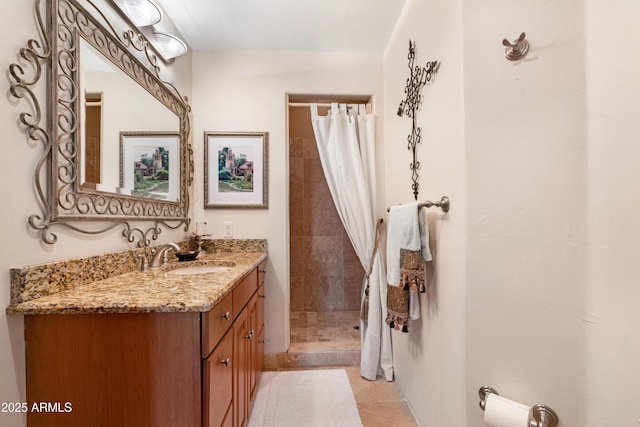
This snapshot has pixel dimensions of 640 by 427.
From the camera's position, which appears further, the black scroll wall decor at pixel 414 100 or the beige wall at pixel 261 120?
the beige wall at pixel 261 120

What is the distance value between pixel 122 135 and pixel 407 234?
5.06 ft

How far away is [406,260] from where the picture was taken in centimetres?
128

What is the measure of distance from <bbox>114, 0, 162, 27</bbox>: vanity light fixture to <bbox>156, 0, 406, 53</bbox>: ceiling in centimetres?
30

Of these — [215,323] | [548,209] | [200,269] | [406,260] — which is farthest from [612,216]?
[200,269]

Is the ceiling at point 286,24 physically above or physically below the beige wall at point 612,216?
above

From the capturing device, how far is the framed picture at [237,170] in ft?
6.75

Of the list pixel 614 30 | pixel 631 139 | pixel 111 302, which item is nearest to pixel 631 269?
pixel 631 139

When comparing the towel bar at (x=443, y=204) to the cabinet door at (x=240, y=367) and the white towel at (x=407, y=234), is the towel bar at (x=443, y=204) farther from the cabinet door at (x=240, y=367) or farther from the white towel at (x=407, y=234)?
the cabinet door at (x=240, y=367)

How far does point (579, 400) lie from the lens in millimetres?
788

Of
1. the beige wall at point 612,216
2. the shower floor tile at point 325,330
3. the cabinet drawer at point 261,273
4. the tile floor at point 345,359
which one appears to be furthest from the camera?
the shower floor tile at point 325,330

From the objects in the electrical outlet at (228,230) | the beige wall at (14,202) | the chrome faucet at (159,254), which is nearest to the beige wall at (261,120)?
the electrical outlet at (228,230)

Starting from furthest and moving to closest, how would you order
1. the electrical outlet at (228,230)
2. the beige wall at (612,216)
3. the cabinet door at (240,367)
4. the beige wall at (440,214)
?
the electrical outlet at (228,230) < the cabinet door at (240,367) < the beige wall at (440,214) < the beige wall at (612,216)

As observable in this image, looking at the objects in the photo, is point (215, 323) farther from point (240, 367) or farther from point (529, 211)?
point (529, 211)

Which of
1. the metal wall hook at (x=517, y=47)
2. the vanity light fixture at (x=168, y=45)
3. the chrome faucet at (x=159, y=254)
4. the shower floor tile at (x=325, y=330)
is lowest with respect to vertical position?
the shower floor tile at (x=325, y=330)
